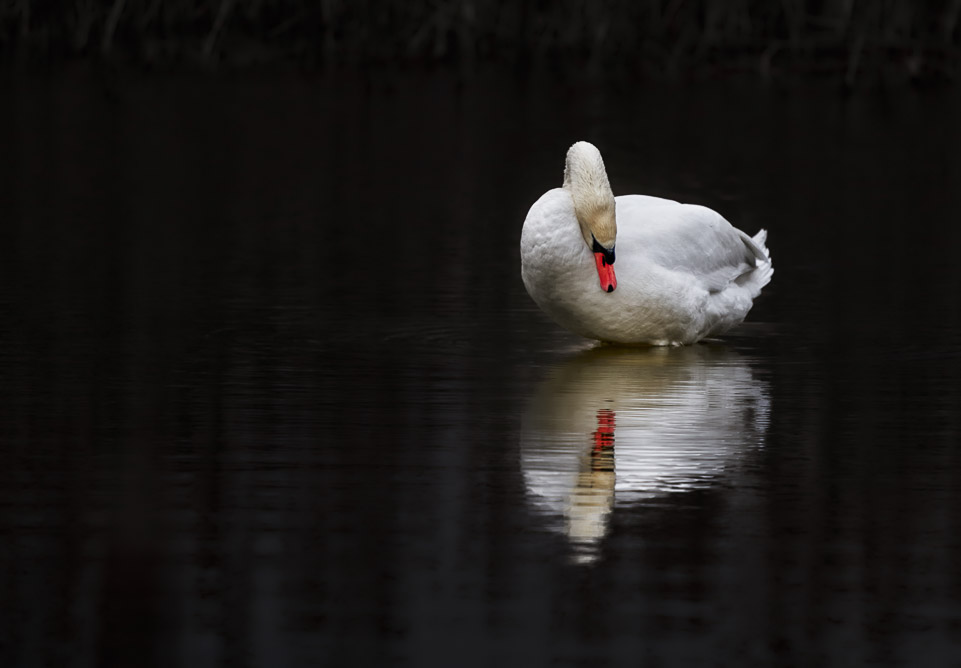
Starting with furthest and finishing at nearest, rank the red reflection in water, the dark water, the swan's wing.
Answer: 1. the swan's wing
2. the red reflection in water
3. the dark water

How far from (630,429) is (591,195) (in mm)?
1817

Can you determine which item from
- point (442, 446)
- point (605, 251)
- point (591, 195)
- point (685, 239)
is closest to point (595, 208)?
point (591, 195)

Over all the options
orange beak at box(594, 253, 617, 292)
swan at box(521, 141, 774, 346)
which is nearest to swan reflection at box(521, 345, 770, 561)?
swan at box(521, 141, 774, 346)

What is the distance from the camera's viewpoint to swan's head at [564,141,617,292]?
8.66 meters

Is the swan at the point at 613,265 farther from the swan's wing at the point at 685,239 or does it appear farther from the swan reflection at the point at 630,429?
the swan reflection at the point at 630,429

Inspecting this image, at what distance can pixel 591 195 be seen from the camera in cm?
873

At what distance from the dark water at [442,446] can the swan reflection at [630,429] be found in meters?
0.02

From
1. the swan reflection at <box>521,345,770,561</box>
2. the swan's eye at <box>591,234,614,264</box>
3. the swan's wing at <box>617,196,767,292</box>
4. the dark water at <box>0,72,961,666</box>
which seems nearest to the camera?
the dark water at <box>0,72,961,666</box>

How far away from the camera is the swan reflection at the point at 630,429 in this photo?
614 centimetres

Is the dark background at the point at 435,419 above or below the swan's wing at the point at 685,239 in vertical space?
below

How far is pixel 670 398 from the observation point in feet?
25.7

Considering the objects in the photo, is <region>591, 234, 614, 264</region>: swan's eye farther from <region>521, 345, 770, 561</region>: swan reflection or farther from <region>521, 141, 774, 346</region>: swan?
<region>521, 345, 770, 561</region>: swan reflection

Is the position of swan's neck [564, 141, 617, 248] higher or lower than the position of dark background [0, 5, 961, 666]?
higher

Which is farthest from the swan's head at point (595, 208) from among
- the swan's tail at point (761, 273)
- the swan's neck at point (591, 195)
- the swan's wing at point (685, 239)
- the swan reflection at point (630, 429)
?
the swan's tail at point (761, 273)
